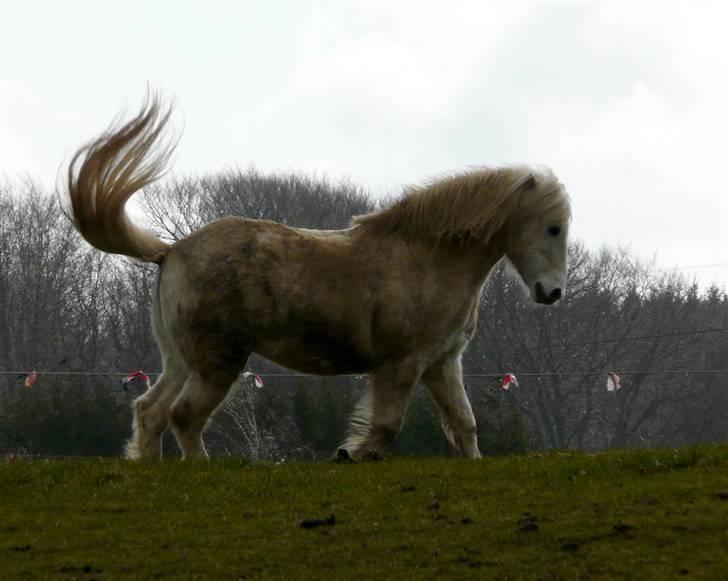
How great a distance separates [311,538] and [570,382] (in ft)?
184

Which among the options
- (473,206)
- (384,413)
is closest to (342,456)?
(384,413)

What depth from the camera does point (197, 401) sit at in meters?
11.5

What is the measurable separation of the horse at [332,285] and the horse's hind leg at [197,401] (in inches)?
0.5

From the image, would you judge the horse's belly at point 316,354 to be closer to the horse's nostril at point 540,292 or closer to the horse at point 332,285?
the horse at point 332,285

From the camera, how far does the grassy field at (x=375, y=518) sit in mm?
7691

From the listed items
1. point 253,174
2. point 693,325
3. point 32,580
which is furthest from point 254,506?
point 693,325

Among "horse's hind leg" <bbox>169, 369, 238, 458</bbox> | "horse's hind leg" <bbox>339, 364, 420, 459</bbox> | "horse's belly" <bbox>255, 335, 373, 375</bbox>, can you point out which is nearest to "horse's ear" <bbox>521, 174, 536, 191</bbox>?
"horse's hind leg" <bbox>339, 364, 420, 459</bbox>

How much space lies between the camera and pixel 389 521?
28.7ft

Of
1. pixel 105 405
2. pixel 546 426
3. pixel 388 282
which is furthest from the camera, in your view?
pixel 546 426

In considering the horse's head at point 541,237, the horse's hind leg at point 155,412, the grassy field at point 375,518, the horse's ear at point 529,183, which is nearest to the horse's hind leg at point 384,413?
the grassy field at point 375,518

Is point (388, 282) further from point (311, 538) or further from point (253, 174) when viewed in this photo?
point (253, 174)

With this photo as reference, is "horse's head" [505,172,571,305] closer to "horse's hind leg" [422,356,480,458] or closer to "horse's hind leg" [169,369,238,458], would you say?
"horse's hind leg" [422,356,480,458]

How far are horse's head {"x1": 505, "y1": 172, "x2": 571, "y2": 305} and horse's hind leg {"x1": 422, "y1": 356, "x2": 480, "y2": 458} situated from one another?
1071 millimetres

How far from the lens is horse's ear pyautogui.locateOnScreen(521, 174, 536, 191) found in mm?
12430
